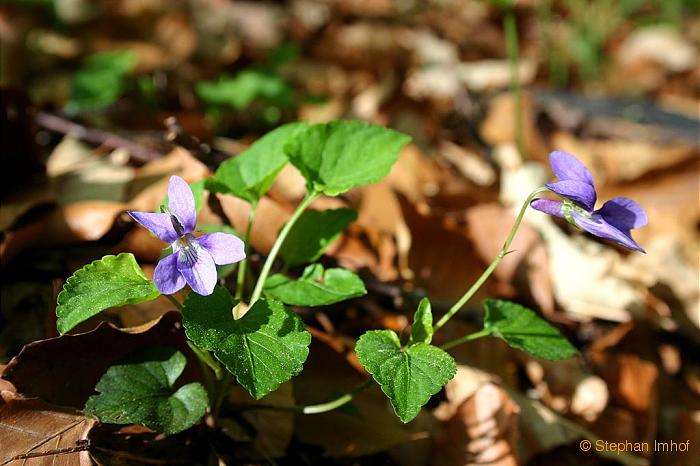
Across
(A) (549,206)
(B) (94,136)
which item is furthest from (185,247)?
(B) (94,136)

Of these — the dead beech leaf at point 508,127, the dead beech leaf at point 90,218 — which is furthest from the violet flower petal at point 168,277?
the dead beech leaf at point 508,127

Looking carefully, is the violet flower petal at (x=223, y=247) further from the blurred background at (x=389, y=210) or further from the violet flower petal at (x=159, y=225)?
the blurred background at (x=389, y=210)

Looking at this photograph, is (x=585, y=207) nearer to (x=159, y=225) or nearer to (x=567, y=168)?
(x=567, y=168)

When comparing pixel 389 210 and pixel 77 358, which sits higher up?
pixel 77 358

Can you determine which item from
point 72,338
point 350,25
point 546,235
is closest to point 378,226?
point 546,235

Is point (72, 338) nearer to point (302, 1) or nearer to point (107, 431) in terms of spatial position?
point (107, 431)

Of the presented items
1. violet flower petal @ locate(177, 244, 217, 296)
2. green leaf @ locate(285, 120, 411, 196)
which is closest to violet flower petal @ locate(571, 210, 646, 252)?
green leaf @ locate(285, 120, 411, 196)
